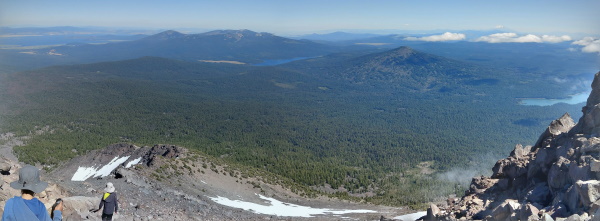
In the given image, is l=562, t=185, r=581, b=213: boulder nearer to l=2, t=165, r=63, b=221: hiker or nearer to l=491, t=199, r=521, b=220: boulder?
l=491, t=199, r=521, b=220: boulder

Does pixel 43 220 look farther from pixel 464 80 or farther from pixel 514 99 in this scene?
pixel 464 80

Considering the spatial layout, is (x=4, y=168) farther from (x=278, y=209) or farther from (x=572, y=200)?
(x=572, y=200)

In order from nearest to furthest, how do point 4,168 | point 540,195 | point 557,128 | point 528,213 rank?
point 528,213, point 540,195, point 4,168, point 557,128

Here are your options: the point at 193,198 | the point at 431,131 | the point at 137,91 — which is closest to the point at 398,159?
the point at 431,131

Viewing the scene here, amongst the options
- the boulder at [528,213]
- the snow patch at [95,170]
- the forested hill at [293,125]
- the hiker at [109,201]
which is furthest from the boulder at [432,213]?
the snow patch at [95,170]

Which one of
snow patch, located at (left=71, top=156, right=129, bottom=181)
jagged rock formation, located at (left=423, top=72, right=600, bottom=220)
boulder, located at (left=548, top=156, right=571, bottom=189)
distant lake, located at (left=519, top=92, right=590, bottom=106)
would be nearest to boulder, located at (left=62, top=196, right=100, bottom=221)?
jagged rock formation, located at (left=423, top=72, right=600, bottom=220)

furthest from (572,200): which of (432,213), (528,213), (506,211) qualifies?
(432,213)
